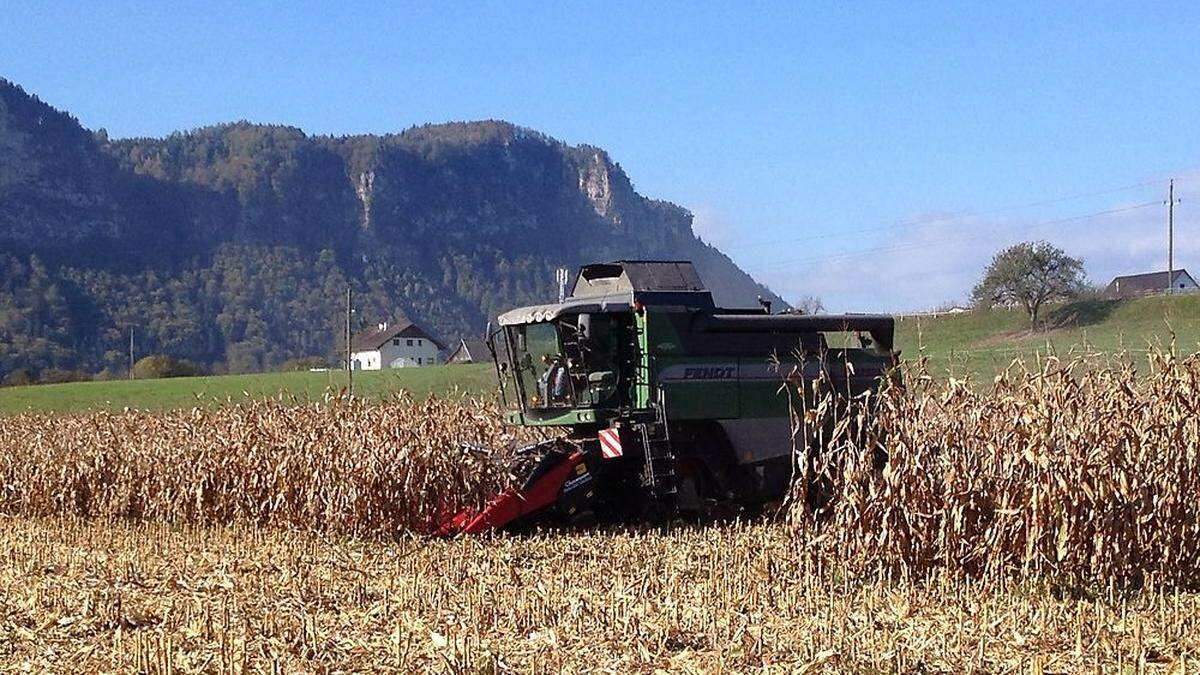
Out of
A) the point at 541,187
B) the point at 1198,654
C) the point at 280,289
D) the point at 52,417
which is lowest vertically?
the point at 1198,654

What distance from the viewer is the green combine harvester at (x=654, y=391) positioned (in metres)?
12.1

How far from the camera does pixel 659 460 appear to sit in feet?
40.0

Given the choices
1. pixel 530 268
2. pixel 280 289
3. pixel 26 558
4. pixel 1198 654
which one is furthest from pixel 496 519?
pixel 530 268

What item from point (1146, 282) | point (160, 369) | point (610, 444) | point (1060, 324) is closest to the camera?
point (610, 444)

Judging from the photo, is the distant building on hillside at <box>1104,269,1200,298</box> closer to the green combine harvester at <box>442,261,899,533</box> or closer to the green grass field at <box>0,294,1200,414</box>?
the green grass field at <box>0,294,1200,414</box>

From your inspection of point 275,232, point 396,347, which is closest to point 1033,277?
point 396,347

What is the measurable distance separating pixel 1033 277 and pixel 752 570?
1981 inches

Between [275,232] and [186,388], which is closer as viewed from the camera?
[186,388]

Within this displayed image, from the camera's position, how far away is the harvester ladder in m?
11.9

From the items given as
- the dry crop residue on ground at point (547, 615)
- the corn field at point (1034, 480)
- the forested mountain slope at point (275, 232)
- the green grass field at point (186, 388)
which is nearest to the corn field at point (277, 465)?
the dry crop residue on ground at point (547, 615)

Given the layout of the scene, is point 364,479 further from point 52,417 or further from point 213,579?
point 52,417

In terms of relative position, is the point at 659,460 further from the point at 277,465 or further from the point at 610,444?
the point at 277,465

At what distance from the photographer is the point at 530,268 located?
148m

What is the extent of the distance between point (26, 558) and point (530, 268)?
138 m
